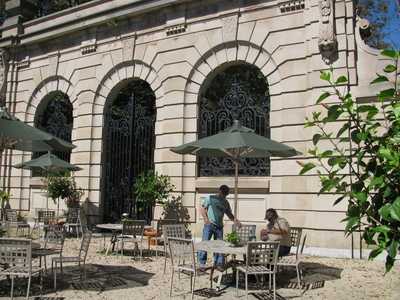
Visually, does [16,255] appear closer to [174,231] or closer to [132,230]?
[174,231]

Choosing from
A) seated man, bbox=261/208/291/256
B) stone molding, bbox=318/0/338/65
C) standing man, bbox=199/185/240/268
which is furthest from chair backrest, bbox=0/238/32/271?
stone molding, bbox=318/0/338/65

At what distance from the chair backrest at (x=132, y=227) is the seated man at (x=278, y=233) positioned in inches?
147

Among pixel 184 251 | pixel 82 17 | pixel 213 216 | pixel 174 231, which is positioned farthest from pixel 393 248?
pixel 82 17

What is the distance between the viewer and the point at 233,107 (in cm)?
1357

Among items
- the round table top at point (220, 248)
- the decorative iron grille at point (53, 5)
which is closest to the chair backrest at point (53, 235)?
the round table top at point (220, 248)

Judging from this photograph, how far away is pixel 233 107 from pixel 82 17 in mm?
6894

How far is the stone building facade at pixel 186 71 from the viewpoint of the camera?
1162 cm

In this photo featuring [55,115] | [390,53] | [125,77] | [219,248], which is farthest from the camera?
[55,115]

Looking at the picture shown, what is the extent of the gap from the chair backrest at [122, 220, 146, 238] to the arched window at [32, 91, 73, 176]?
7.60m

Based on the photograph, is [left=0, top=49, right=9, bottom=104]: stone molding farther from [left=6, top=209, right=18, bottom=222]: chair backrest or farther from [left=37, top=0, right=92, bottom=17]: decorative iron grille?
[left=37, top=0, right=92, bottom=17]: decorative iron grille

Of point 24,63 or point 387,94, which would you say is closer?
point 387,94

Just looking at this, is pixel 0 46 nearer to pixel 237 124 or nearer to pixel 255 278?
pixel 237 124

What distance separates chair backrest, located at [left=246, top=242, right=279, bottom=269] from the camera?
684cm

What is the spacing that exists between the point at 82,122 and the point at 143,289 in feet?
31.8
